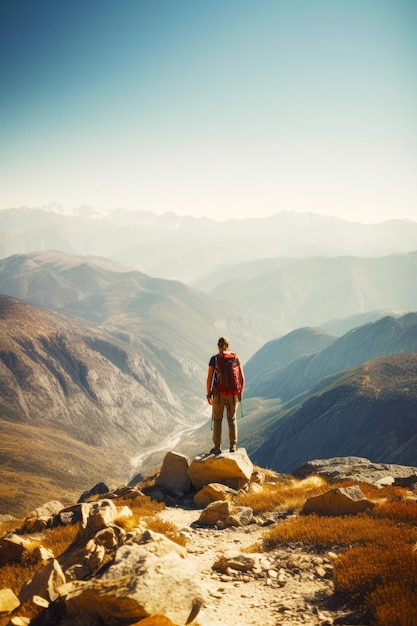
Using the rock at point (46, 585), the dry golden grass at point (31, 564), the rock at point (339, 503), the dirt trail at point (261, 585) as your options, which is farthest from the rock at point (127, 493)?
the rock at point (46, 585)

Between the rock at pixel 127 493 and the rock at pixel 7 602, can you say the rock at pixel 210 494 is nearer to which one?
the rock at pixel 127 493

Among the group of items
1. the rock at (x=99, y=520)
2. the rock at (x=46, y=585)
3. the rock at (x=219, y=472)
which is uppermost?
the rock at (x=46, y=585)

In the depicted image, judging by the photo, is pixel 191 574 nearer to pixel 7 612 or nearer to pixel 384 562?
pixel 7 612

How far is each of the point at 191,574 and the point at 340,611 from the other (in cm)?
281

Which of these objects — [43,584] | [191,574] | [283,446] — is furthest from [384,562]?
[283,446]

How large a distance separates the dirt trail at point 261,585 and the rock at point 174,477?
5.73m

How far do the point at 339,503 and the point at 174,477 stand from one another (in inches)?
317

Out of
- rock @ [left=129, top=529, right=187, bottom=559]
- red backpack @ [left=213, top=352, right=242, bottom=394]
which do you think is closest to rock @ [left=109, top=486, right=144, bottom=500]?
red backpack @ [left=213, top=352, right=242, bottom=394]

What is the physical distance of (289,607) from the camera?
7406 mm

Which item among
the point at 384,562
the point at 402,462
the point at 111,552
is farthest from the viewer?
the point at 402,462

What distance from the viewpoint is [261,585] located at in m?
8.48

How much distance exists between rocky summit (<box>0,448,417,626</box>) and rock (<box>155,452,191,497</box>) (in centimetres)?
256

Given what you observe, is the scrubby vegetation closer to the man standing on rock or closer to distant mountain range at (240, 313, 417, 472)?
the man standing on rock

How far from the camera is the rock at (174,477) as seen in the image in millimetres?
17109
